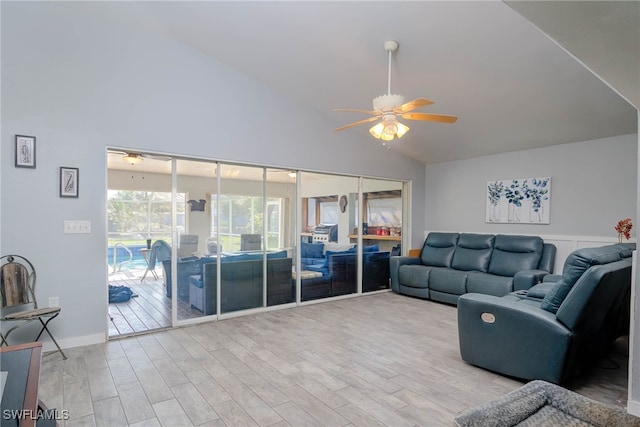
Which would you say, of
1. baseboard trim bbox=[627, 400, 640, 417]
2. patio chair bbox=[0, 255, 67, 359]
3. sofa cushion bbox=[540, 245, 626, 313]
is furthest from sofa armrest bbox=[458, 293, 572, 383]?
patio chair bbox=[0, 255, 67, 359]

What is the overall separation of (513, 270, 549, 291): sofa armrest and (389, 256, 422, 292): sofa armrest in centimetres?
172

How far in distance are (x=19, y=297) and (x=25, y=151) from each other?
1345 millimetres

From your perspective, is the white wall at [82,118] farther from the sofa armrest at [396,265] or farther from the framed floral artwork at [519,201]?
the framed floral artwork at [519,201]

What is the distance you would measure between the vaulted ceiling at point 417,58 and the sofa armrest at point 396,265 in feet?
7.52

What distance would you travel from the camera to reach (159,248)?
17.5 feet

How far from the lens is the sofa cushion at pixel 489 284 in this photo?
446 centimetres

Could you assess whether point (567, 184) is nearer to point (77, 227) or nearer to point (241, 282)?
point (241, 282)

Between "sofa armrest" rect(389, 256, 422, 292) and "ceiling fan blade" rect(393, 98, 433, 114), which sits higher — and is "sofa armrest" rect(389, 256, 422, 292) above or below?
below

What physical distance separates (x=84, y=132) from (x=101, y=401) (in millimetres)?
2527

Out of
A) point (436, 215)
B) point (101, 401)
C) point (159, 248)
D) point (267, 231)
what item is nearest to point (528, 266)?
point (436, 215)

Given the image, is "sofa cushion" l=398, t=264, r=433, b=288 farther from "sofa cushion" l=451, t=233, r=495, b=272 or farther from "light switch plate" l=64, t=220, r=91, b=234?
"light switch plate" l=64, t=220, r=91, b=234

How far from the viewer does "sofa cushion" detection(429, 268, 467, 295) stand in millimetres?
4844

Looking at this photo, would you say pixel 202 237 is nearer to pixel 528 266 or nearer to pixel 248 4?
pixel 248 4

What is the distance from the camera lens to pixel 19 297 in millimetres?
3027
